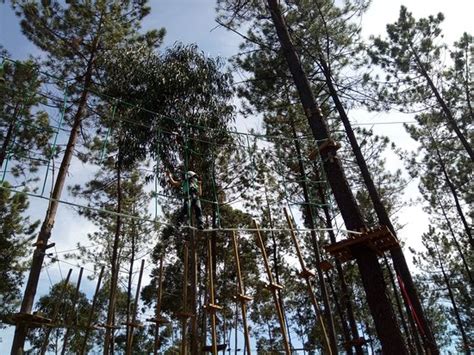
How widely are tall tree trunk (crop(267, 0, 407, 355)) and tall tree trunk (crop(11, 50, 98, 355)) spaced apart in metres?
2.98

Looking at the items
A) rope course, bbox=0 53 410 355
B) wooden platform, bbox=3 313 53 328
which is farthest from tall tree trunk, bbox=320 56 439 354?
wooden platform, bbox=3 313 53 328

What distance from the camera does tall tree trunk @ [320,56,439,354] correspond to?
648 centimetres

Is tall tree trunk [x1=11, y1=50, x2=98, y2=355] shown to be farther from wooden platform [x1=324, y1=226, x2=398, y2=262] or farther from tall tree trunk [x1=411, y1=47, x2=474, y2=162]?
tall tree trunk [x1=411, y1=47, x2=474, y2=162]

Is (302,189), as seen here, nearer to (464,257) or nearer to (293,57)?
(293,57)

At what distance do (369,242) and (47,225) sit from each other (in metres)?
5.00

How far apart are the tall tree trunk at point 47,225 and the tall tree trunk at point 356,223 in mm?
2976

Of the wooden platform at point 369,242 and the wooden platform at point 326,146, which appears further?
the wooden platform at point 326,146

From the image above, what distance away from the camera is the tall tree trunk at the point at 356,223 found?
4.01 metres

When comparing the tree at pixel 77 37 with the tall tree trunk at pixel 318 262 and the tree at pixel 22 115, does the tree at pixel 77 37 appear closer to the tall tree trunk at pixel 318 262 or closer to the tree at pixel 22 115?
the tree at pixel 22 115

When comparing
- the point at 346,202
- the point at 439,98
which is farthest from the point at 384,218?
the point at 439,98

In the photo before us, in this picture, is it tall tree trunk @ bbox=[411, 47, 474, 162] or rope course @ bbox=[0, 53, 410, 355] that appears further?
tall tree trunk @ bbox=[411, 47, 474, 162]

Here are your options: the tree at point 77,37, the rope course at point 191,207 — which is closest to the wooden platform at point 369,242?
the rope course at point 191,207

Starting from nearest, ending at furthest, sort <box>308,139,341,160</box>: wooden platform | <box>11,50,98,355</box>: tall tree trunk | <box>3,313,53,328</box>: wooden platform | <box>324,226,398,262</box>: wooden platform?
<box>324,226,398,262</box>: wooden platform, <box>308,139,341,160</box>: wooden platform, <box>3,313,53,328</box>: wooden platform, <box>11,50,98,355</box>: tall tree trunk

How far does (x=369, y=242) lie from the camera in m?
4.39
